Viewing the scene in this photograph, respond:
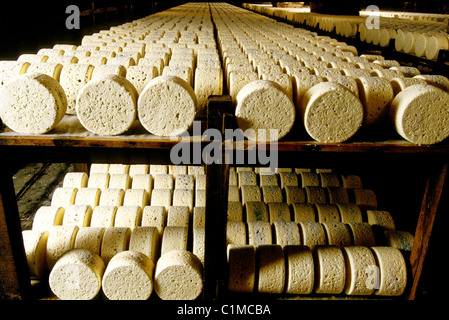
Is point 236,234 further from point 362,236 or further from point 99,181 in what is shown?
point 99,181

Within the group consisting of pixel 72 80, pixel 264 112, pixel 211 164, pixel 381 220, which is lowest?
pixel 381 220

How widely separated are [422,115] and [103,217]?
2412 millimetres

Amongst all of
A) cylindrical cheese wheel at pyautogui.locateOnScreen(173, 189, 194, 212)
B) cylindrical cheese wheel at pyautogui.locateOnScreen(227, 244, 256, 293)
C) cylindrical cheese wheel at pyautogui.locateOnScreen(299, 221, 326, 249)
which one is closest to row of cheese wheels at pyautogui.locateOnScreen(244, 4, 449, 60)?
cylindrical cheese wheel at pyautogui.locateOnScreen(299, 221, 326, 249)

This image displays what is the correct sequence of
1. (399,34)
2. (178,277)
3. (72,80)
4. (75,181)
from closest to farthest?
(72,80), (178,277), (75,181), (399,34)

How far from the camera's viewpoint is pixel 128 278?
2049 mm

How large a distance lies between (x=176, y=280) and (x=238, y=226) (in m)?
0.69

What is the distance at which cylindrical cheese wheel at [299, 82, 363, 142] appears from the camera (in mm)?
1716

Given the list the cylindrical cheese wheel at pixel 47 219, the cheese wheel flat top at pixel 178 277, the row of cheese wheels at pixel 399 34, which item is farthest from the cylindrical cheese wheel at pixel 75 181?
the row of cheese wheels at pixel 399 34

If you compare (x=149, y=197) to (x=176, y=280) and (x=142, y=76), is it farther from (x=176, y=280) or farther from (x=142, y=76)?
(x=142, y=76)

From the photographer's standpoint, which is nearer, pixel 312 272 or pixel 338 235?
pixel 312 272

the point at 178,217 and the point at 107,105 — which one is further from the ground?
the point at 107,105

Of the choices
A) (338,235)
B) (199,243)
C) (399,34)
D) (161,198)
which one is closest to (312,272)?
(338,235)

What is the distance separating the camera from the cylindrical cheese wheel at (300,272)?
2176 mm
